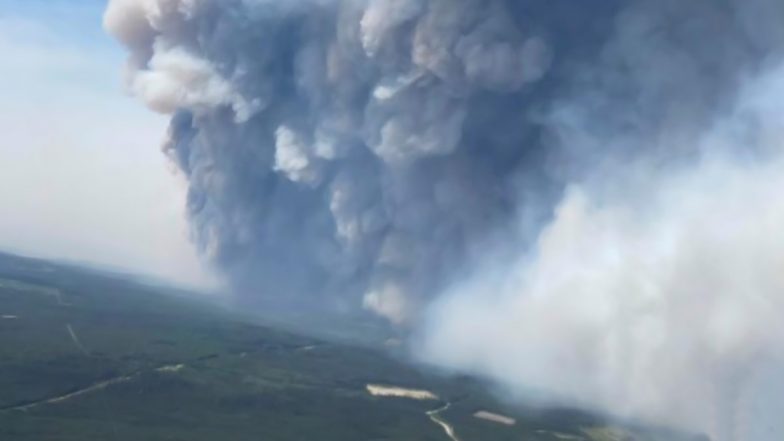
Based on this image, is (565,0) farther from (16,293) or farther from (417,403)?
(16,293)

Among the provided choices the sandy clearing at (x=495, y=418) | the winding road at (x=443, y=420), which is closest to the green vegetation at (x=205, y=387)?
the winding road at (x=443, y=420)

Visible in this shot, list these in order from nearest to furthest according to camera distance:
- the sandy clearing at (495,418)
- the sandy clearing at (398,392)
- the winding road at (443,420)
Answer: the winding road at (443,420)
the sandy clearing at (495,418)
the sandy clearing at (398,392)

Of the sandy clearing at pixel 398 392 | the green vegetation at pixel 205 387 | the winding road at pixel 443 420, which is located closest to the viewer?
the green vegetation at pixel 205 387

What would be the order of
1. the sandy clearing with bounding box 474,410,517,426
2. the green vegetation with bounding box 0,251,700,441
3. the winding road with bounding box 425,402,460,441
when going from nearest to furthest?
the green vegetation with bounding box 0,251,700,441 < the winding road with bounding box 425,402,460,441 < the sandy clearing with bounding box 474,410,517,426

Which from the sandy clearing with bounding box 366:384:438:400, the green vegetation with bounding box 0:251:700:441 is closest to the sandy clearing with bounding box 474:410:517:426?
the green vegetation with bounding box 0:251:700:441

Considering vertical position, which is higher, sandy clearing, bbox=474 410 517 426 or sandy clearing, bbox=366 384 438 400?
sandy clearing, bbox=366 384 438 400

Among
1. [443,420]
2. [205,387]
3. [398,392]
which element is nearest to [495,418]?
[443,420]

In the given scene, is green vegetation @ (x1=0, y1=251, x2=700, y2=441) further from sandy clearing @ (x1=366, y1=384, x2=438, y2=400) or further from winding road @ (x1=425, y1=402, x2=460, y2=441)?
sandy clearing @ (x1=366, y1=384, x2=438, y2=400)

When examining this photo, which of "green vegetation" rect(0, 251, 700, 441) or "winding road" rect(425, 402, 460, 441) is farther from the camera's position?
"winding road" rect(425, 402, 460, 441)

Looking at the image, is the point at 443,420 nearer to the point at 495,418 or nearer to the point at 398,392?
the point at 495,418

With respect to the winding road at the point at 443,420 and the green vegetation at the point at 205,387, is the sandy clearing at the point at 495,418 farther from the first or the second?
the winding road at the point at 443,420
